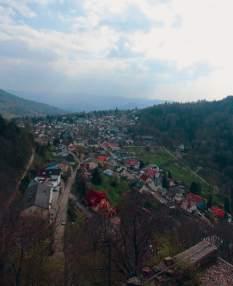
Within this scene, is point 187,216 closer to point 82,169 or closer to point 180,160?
point 82,169

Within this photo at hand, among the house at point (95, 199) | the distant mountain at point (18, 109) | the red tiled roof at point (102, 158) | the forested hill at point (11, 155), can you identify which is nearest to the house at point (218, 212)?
the house at point (95, 199)

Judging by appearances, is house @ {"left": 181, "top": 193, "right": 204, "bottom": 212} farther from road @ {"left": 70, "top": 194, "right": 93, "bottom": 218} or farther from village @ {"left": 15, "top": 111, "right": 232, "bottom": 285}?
road @ {"left": 70, "top": 194, "right": 93, "bottom": 218}

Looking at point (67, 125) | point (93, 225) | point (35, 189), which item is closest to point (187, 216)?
point (35, 189)

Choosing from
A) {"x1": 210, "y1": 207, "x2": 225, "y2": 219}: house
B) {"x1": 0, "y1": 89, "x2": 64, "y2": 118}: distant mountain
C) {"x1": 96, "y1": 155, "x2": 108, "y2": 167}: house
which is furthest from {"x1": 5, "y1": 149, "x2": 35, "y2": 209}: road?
{"x1": 0, "y1": 89, "x2": 64, "y2": 118}: distant mountain

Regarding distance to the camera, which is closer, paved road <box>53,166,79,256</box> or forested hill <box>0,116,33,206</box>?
paved road <box>53,166,79,256</box>

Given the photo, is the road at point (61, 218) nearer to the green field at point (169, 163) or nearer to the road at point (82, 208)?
the road at point (82, 208)

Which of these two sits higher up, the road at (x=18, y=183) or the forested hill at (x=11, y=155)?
the forested hill at (x=11, y=155)
